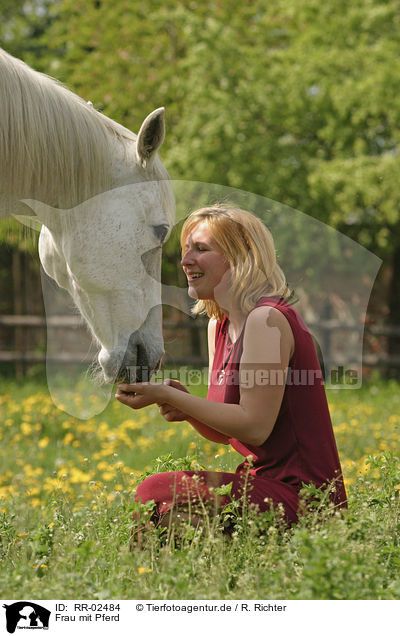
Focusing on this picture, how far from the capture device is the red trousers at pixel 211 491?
2504mm

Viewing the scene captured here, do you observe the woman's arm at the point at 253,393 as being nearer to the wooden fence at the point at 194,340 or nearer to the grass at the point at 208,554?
the grass at the point at 208,554

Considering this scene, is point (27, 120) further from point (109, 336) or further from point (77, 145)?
point (109, 336)

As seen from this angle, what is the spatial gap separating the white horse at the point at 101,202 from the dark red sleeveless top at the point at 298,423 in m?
0.53

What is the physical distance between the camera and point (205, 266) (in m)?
2.72

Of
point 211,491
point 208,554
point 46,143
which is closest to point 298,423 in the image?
point 211,491

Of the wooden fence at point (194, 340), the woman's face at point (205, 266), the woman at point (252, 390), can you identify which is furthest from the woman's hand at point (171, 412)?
the wooden fence at point (194, 340)

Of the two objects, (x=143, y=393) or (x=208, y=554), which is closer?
(x=208, y=554)

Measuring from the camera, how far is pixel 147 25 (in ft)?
37.1

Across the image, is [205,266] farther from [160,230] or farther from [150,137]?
[150,137]

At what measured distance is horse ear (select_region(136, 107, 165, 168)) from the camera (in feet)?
9.34

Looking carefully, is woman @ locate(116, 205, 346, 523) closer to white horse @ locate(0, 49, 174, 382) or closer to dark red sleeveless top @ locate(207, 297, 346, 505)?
dark red sleeveless top @ locate(207, 297, 346, 505)

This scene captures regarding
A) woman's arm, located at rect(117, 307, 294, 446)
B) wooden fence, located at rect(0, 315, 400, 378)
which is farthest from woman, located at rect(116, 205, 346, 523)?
wooden fence, located at rect(0, 315, 400, 378)

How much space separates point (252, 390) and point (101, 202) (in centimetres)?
107

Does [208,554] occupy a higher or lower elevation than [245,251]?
lower
